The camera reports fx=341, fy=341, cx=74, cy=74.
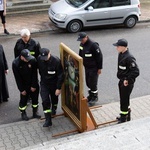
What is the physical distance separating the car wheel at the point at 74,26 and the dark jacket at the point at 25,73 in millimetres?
6747

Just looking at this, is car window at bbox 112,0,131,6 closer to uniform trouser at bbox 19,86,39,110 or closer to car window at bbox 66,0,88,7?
car window at bbox 66,0,88,7

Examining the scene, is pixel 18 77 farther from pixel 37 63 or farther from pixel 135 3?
pixel 135 3

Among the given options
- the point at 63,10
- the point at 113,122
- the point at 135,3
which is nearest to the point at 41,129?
the point at 113,122

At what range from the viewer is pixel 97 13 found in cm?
1379

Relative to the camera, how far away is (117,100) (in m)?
8.61

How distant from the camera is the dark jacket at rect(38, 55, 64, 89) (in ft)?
22.6

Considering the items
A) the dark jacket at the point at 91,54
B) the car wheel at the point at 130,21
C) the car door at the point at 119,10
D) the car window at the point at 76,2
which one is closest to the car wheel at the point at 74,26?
the car window at the point at 76,2

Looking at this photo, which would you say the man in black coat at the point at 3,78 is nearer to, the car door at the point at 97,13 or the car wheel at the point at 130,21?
the car door at the point at 97,13

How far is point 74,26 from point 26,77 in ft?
22.7

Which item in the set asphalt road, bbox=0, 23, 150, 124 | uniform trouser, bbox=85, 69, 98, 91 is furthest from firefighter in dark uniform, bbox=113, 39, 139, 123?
asphalt road, bbox=0, 23, 150, 124

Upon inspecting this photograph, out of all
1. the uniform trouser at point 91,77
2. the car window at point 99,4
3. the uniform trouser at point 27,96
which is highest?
the car window at point 99,4

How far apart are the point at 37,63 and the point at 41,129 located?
4.62 ft

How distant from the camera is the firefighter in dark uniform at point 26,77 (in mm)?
7031

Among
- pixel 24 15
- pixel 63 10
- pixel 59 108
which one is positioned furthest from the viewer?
pixel 24 15
